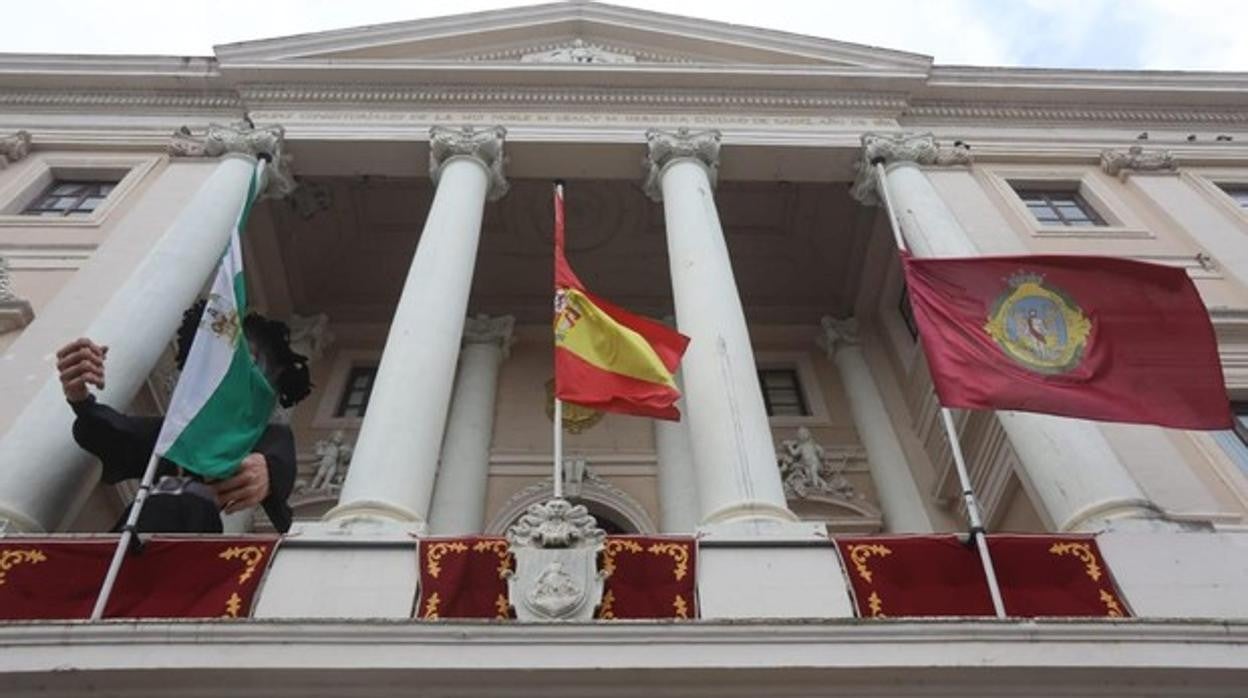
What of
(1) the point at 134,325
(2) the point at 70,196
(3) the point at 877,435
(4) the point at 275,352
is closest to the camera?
(4) the point at 275,352

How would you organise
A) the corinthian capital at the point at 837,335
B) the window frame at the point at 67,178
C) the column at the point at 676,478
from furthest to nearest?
the corinthian capital at the point at 837,335 < the window frame at the point at 67,178 < the column at the point at 676,478

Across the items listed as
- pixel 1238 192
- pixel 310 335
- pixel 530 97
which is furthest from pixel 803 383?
pixel 310 335

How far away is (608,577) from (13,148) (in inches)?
516

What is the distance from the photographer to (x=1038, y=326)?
796 centimetres

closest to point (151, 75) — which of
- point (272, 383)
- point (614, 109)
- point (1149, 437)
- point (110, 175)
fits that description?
point (110, 175)

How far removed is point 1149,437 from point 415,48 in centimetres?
1228

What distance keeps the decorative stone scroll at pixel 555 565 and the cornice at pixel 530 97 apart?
30.5 feet

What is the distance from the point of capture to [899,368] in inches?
595

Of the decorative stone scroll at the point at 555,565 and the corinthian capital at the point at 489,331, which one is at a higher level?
the corinthian capital at the point at 489,331

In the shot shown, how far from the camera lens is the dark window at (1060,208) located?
558 inches

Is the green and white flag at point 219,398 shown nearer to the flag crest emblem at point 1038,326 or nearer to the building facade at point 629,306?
the building facade at point 629,306

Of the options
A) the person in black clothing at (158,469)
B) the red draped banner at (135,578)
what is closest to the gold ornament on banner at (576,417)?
the person in black clothing at (158,469)

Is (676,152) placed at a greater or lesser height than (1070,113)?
lesser

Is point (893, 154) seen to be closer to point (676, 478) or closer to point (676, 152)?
point (676, 152)
